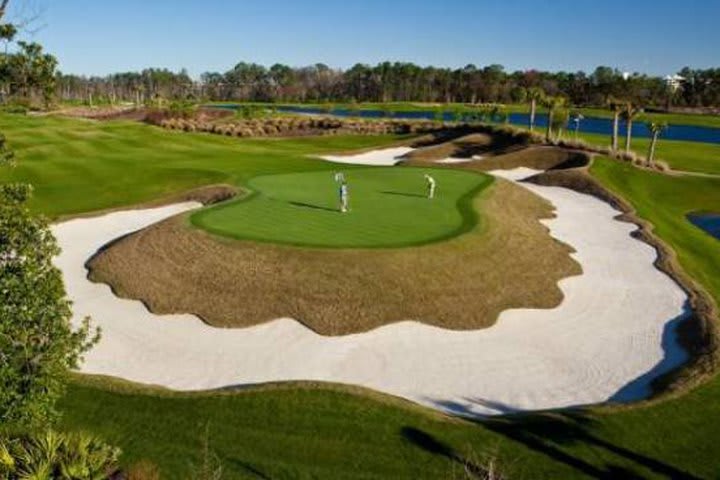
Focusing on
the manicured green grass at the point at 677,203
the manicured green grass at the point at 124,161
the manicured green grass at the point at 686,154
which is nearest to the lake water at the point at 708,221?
the manicured green grass at the point at 677,203

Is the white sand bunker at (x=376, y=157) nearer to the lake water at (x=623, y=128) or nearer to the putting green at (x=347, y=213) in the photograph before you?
the putting green at (x=347, y=213)

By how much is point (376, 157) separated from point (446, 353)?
5186cm

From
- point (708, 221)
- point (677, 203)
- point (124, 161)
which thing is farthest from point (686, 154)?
point (124, 161)

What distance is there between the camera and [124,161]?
182 ft

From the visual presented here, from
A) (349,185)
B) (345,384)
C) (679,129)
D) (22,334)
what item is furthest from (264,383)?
(679,129)

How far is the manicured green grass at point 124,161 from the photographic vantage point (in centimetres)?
4470

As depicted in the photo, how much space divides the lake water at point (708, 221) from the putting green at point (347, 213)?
1504 centimetres

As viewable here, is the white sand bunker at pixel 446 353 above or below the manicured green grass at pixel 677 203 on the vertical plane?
below

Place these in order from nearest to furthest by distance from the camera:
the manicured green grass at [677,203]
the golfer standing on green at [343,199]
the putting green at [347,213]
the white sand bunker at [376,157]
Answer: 1. the putting green at [347,213]
2. the golfer standing on green at [343,199]
3. the manicured green grass at [677,203]
4. the white sand bunker at [376,157]

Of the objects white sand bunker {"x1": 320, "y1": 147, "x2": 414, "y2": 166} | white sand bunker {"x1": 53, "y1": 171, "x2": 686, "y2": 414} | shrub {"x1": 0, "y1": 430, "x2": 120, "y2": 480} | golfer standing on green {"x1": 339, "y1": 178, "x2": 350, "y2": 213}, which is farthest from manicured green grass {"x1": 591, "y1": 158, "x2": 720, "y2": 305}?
shrub {"x1": 0, "y1": 430, "x2": 120, "y2": 480}

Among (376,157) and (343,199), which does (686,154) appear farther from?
(343,199)

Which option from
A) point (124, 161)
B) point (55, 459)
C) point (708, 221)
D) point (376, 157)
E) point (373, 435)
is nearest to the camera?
point (55, 459)

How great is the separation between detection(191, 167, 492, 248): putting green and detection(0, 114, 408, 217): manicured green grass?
7.75 metres

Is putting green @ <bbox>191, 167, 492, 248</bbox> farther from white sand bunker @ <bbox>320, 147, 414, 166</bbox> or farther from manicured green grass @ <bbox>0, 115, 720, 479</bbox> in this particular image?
white sand bunker @ <bbox>320, 147, 414, 166</bbox>
